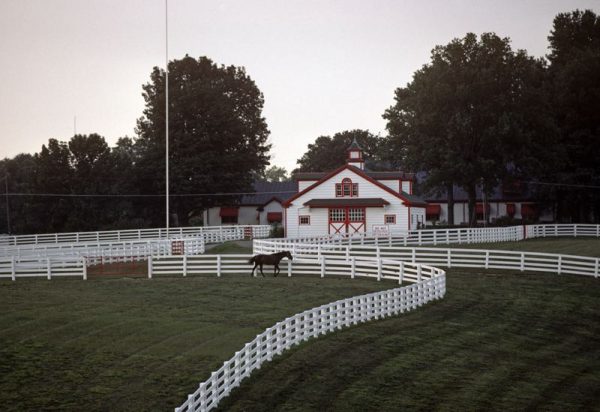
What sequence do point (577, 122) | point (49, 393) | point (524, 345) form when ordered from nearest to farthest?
point (49, 393)
point (524, 345)
point (577, 122)

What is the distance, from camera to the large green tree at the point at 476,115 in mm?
72125

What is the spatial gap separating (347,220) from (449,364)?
4212 cm

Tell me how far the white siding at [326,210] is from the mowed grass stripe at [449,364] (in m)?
31.1

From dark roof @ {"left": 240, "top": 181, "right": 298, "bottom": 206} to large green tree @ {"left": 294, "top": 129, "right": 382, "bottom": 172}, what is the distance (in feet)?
91.3

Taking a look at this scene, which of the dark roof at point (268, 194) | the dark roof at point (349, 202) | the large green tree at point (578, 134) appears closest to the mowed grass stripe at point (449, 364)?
the dark roof at point (349, 202)

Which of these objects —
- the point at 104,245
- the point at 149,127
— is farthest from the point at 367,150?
the point at 104,245

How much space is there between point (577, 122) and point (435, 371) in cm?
6680

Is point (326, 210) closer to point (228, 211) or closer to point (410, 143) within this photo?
point (410, 143)

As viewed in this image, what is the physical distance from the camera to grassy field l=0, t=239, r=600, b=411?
18172mm

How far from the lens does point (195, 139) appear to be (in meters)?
81.5

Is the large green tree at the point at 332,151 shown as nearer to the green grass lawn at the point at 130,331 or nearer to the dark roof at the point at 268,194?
the dark roof at the point at 268,194

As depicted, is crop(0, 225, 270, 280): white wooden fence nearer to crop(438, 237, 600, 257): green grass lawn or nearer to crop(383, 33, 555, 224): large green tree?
crop(383, 33, 555, 224): large green tree

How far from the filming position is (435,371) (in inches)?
815

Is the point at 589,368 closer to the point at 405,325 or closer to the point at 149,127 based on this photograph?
the point at 405,325
